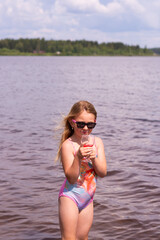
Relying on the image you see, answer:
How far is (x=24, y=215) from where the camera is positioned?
19.7 feet

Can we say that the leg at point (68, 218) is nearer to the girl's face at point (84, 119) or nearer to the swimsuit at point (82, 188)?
the swimsuit at point (82, 188)

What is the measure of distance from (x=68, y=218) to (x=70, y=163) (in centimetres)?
52

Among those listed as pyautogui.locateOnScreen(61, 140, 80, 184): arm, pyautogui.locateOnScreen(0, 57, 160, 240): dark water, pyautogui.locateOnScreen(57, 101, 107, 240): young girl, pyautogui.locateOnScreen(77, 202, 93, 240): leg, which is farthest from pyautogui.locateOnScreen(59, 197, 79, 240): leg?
pyautogui.locateOnScreen(0, 57, 160, 240): dark water

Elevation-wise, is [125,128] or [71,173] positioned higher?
[71,173]

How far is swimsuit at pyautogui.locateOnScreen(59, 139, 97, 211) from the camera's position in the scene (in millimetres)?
3879

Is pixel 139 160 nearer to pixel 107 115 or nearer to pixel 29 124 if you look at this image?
pixel 29 124

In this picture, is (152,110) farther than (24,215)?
Yes

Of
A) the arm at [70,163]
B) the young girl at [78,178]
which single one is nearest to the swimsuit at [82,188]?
the young girl at [78,178]

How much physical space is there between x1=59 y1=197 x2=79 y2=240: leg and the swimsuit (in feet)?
0.21

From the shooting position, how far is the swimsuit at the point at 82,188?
3.88 m

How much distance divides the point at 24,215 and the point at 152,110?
15266 mm

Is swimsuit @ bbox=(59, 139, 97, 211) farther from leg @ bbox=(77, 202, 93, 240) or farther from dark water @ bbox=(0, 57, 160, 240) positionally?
dark water @ bbox=(0, 57, 160, 240)

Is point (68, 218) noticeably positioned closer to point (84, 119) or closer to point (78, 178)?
point (78, 178)

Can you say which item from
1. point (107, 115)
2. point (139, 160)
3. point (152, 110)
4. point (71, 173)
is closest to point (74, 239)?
point (71, 173)
